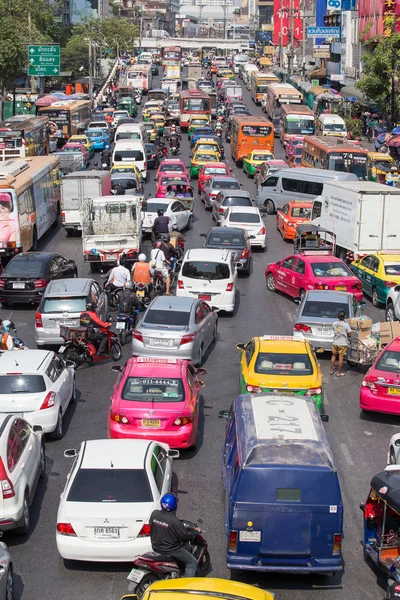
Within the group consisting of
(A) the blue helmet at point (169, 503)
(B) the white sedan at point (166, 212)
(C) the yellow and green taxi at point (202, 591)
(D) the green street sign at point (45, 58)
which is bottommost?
(B) the white sedan at point (166, 212)

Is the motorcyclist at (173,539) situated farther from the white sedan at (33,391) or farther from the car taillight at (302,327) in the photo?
the car taillight at (302,327)

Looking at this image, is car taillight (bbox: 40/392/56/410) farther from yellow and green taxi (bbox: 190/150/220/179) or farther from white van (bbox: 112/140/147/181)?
yellow and green taxi (bbox: 190/150/220/179)

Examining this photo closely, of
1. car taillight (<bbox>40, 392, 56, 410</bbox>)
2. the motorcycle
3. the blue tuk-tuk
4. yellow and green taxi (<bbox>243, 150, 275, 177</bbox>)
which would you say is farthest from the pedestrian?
yellow and green taxi (<bbox>243, 150, 275, 177</bbox>)

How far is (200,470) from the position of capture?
46.6 feet

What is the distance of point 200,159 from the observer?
47.1 meters

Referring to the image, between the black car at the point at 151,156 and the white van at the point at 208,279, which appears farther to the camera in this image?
the black car at the point at 151,156

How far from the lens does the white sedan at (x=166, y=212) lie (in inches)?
1275

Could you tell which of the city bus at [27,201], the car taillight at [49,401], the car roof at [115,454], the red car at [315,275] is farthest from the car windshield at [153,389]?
the city bus at [27,201]

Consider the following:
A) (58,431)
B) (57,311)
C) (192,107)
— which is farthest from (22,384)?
(192,107)

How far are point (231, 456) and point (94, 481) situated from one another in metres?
1.69

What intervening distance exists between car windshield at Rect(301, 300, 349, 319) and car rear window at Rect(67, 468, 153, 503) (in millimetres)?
9745

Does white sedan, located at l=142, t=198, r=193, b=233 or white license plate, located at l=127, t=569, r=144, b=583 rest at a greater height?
white license plate, located at l=127, t=569, r=144, b=583

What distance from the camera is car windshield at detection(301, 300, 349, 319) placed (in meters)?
20.3

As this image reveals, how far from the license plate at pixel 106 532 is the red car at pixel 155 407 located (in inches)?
133
